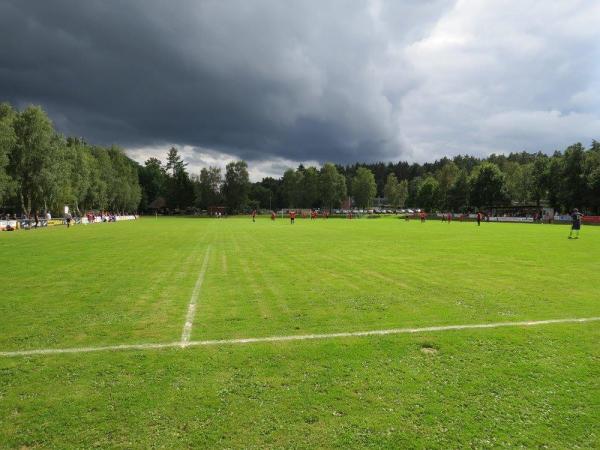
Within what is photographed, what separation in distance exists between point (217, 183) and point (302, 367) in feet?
485

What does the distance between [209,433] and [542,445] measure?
133 inches

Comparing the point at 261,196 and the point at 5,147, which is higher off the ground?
the point at 5,147

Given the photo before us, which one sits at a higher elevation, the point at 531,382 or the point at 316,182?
the point at 316,182

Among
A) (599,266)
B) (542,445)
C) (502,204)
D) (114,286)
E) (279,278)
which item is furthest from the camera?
(502,204)

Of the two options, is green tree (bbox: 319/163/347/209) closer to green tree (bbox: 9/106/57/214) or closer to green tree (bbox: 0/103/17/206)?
green tree (bbox: 9/106/57/214)

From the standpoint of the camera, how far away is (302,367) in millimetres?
5523

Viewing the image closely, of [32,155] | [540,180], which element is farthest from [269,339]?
[540,180]

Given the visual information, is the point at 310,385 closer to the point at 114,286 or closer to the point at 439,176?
the point at 114,286

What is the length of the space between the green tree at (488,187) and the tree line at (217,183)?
0.77ft

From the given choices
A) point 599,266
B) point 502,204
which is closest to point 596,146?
point 502,204

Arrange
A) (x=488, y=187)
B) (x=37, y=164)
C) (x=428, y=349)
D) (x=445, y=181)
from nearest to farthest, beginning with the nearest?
(x=428, y=349), (x=37, y=164), (x=488, y=187), (x=445, y=181)

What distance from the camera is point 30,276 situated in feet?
43.1

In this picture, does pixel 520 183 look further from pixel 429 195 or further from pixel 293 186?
pixel 293 186

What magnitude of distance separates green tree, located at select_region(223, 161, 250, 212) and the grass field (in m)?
136
